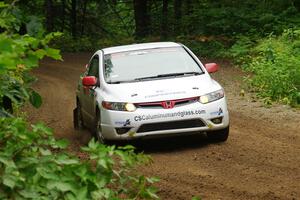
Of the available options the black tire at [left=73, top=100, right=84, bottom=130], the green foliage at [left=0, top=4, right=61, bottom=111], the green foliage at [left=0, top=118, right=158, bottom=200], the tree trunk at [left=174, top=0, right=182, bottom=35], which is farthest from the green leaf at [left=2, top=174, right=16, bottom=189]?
the tree trunk at [left=174, top=0, right=182, bottom=35]

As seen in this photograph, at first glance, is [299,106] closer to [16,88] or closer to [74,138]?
[74,138]

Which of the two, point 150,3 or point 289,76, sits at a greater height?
point 289,76

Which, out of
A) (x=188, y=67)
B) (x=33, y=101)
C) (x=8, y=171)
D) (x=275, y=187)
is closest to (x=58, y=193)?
(x=8, y=171)

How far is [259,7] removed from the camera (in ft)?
91.0

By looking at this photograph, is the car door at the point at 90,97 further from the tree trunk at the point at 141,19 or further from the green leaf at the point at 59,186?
the tree trunk at the point at 141,19

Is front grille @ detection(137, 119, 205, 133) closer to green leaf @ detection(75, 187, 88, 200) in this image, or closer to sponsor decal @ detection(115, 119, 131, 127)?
sponsor decal @ detection(115, 119, 131, 127)

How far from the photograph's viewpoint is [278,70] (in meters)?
16.9

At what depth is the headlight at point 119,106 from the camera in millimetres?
10297

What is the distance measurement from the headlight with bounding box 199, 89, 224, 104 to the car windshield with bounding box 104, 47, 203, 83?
774 millimetres

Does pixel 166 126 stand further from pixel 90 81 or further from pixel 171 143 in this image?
pixel 90 81

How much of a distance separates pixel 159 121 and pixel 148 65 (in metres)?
1.58

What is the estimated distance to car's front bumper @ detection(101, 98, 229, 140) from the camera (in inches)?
403

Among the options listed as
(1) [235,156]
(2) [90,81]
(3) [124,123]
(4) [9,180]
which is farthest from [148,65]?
(4) [9,180]

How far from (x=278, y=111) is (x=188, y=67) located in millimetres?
3469
